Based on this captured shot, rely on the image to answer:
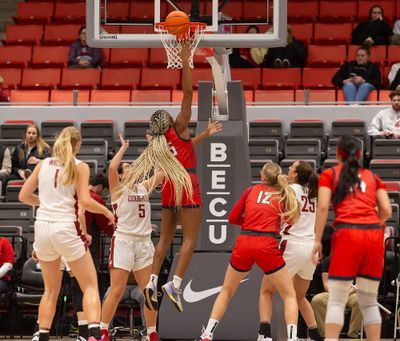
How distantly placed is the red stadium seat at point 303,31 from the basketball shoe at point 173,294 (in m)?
9.25

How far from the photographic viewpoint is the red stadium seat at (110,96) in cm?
1855

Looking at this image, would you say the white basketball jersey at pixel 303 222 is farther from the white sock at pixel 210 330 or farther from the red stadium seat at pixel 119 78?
the red stadium seat at pixel 119 78

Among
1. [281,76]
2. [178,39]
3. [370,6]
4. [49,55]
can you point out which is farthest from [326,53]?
[178,39]

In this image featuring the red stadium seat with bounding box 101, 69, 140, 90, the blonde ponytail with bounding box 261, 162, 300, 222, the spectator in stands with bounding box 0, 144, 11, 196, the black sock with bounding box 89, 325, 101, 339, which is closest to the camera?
the black sock with bounding box 89, 325, 101, 339

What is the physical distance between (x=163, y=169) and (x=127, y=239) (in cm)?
74

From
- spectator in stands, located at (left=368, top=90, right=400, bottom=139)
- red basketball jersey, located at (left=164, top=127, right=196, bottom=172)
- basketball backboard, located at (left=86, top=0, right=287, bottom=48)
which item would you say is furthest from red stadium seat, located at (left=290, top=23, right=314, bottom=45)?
red basketball jersey, located at (left=164, top=127, right=196, bottom=172)

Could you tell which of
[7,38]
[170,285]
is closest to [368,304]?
[170,285]

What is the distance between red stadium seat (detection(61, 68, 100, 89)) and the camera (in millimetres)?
19234

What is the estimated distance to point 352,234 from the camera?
31.1 feet

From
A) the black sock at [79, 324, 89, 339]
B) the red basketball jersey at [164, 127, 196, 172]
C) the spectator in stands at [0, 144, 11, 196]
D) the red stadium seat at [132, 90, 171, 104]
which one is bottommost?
the black sock at [79, 324, 89, 339]

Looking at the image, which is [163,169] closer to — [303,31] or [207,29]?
[207,29]

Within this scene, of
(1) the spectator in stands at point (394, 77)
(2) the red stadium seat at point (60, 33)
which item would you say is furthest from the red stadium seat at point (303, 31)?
(2) the red stadium seat at point (60, 33)

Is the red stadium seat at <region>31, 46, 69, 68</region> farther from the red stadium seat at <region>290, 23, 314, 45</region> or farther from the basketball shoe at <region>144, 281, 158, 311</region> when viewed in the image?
the basketball shoe at <region>144, 281, 158, 311</region>

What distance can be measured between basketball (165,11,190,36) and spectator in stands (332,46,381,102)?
646 centimetres
